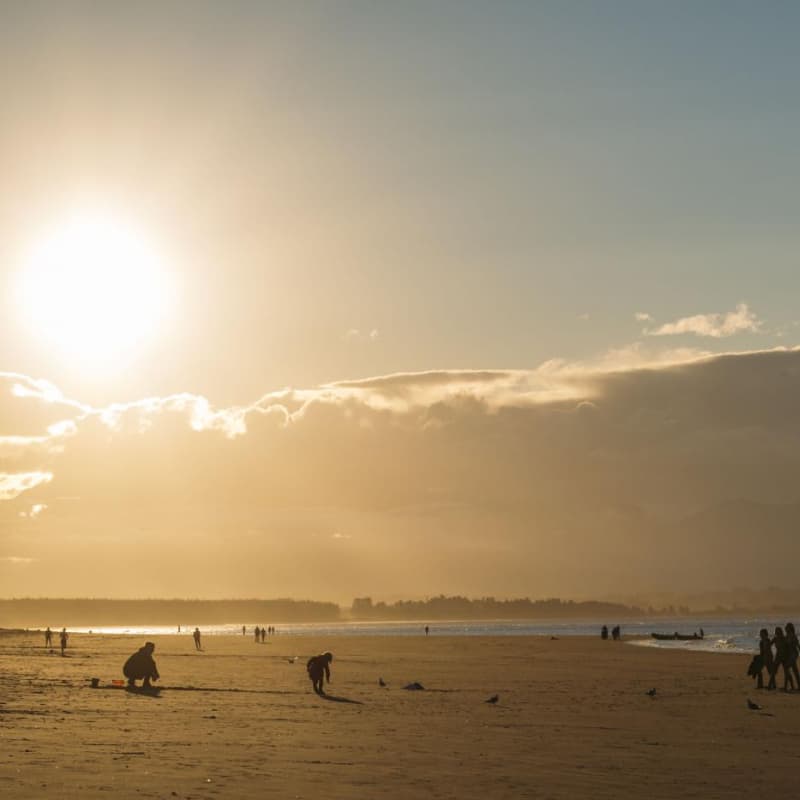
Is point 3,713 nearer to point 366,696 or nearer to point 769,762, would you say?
point 366,696

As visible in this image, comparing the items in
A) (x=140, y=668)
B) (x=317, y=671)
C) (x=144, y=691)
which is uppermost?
(x=140, y=668)

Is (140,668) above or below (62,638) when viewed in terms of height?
below

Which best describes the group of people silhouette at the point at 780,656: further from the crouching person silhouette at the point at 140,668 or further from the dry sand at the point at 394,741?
the crouching person silhouette at the point at 140,668

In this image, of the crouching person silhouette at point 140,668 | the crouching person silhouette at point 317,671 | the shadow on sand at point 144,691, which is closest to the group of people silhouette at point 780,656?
the crouching person silhouette at point 317,671

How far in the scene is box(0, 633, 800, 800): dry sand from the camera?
16.3m

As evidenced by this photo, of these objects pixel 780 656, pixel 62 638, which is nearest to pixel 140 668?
pixel 780 656

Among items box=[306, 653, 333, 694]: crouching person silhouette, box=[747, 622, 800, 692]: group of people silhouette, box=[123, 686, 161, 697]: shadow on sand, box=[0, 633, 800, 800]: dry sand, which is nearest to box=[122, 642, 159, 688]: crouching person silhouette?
box=[123, 686, 161, 697]: shadow on sand

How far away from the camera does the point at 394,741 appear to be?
21875 mm

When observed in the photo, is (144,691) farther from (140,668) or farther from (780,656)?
(780,656)

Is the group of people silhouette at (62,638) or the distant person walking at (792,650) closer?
the distant person walking at (792,650)

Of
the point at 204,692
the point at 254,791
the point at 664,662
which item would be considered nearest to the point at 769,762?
the point at 254,791

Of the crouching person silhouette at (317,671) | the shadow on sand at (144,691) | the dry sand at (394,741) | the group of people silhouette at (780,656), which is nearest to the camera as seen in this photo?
the dry sand at (394,741)

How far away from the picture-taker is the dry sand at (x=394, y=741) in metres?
16.3

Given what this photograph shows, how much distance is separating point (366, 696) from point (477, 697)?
3.51m
